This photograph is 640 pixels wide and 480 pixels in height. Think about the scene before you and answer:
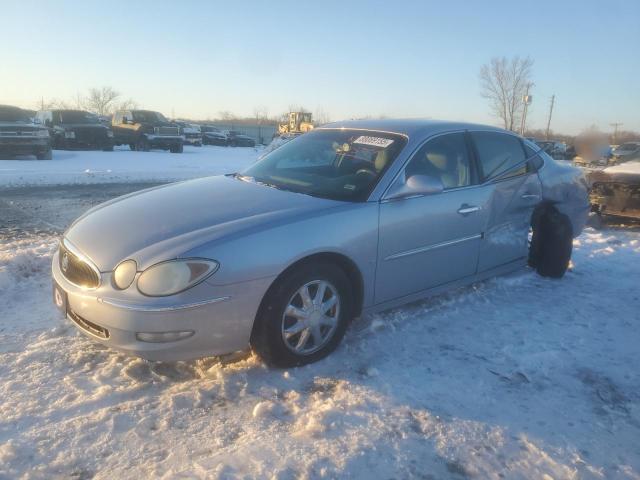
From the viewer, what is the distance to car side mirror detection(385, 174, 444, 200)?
3463 millimetres

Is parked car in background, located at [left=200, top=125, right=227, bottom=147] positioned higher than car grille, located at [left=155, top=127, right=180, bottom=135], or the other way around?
car grille, located at [left=155, top=127, right=180, bottom=135]

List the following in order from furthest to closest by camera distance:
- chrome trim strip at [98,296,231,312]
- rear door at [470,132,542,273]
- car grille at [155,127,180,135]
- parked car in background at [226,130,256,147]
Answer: parked car in background at [226,130,256,147] < car grille at [155,127,180,135] < rear door at [470,132,542,273] < chrome trim strip at [98,296,231,312]

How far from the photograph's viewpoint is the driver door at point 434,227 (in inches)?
137

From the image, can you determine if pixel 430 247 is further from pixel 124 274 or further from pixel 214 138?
pixel 214 138

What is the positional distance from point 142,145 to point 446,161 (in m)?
20.8

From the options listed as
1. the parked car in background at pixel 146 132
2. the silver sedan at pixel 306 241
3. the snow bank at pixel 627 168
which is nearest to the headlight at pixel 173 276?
the silver sedan at pixel 306 241

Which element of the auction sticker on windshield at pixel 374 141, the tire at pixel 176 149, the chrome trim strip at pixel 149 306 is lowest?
the tire at pixel 176 149

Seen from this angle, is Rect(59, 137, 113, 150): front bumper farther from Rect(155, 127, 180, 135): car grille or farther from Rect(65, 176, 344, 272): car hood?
Rect(65, 176, 344, 272): car hood

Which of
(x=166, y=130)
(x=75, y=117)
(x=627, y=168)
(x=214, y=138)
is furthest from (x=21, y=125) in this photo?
(x=214, y=138)

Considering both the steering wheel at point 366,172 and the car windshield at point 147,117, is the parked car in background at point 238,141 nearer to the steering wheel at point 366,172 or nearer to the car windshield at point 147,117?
the car windshield at point 147,117

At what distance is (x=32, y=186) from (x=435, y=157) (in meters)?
9.75

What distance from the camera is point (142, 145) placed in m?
22.6

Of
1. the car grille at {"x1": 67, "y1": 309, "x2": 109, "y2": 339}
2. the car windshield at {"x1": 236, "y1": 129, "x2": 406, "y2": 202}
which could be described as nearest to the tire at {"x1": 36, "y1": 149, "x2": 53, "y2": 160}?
the car windshield at {"x1": 236, "y1": 129, "x2": 406, "y2": 202}

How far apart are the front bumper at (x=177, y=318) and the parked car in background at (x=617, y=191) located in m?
6.92
